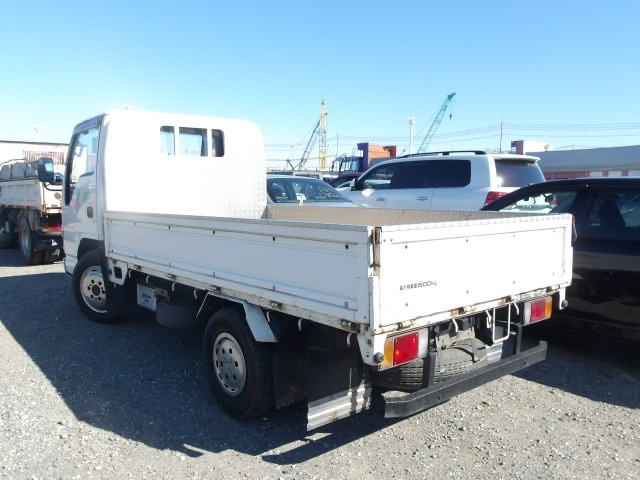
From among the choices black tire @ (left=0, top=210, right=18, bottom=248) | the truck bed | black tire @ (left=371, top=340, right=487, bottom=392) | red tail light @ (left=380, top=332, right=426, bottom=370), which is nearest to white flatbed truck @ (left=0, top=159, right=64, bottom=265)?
black tire @ (left=0, top=210, right=18, bottom=248)

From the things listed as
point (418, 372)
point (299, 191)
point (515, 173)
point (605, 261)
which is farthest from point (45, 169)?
point (515, 173)

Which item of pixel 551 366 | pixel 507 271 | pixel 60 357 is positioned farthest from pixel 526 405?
pixel 60 357

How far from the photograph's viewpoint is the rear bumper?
304 centimetres

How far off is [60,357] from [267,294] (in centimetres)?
297

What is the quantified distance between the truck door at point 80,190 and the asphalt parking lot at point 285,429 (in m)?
1.53

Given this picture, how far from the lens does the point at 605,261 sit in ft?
15.1

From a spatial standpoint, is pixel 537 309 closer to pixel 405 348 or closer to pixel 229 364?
pixel 405 348

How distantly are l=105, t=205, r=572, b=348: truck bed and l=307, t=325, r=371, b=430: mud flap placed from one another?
0.25 meters

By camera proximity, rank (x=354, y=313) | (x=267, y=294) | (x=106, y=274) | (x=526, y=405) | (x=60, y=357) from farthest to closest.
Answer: (x=106, y=274) < (x=60, y=357) < (x=526, y=405) < (x=267, y=294) < (x=354, y=313)

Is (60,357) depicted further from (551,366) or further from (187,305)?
(551,366)

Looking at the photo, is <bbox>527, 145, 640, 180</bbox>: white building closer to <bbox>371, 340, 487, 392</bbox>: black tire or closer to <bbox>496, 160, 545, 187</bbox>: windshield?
<bbox>496, 160, 545, 187</bbox>: windshield

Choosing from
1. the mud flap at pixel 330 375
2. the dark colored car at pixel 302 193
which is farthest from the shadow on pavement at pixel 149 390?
the dark colored car at pixel 302 193

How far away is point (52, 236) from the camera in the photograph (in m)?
10.4

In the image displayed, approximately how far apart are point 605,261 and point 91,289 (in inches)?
214
